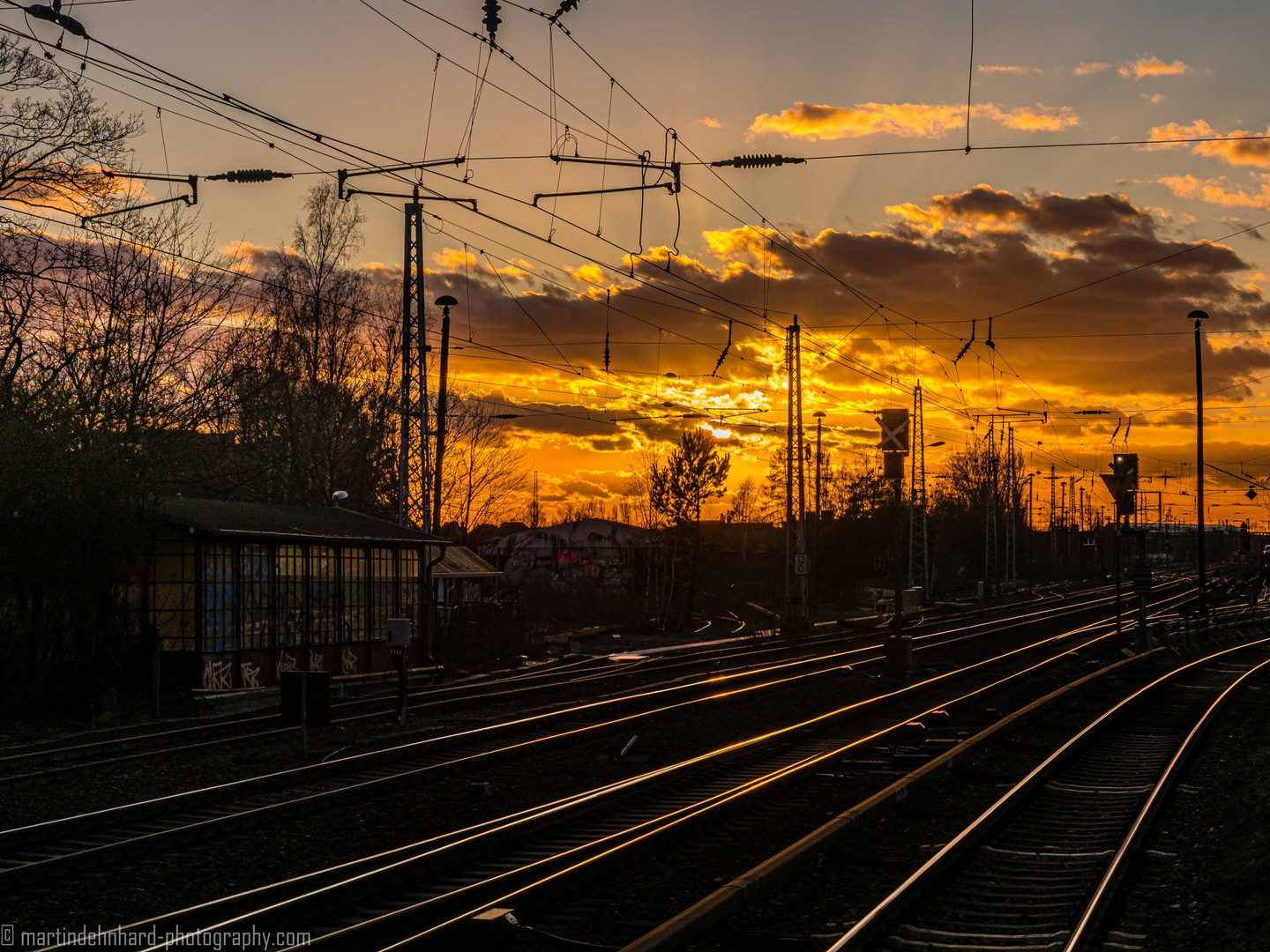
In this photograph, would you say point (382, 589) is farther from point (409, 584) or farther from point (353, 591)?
point (409, 584)

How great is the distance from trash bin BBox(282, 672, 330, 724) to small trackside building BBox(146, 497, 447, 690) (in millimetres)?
7674

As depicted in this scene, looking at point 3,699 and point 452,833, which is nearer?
point 452,833

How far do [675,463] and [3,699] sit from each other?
146 feet

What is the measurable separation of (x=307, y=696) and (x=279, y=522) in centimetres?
1234

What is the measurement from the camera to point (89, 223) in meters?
26.8

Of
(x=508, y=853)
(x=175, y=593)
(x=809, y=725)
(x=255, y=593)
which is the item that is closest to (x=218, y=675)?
(x=175, y=593)

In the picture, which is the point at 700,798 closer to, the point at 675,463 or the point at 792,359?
the point at 792,359

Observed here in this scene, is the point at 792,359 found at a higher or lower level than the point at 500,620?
higher

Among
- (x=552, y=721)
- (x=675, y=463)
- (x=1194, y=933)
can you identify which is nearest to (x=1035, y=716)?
(x=552, y=721)

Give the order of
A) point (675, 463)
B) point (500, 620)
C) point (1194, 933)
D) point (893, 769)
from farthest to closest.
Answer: point (675, 463), point (500, 620), point (893, 769), point (1194, 933)

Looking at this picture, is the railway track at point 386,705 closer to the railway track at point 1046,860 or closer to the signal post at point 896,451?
the signal post at point 896,451

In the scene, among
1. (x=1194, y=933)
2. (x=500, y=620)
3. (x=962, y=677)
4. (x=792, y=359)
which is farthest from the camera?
(x=792, y=359)

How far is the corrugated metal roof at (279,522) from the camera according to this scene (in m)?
25.0

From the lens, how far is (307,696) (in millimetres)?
16484
